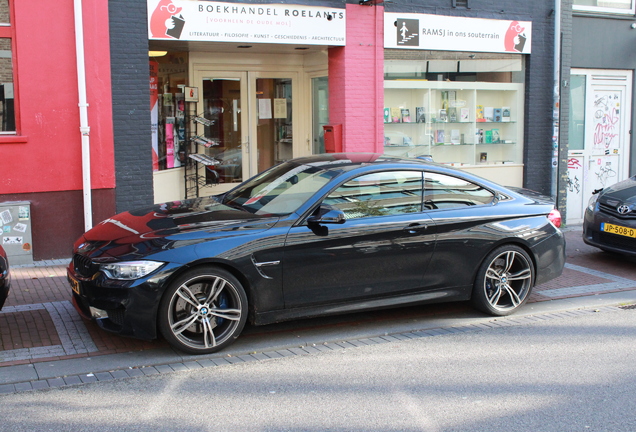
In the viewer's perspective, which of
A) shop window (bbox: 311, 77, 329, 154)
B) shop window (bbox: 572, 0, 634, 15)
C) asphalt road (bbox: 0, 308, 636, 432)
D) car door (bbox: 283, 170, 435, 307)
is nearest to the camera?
asphalt road (bbox: 0, 308, 636, 432)

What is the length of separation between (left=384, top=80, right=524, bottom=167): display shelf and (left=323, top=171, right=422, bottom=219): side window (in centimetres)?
567

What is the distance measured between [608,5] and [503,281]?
8.90m

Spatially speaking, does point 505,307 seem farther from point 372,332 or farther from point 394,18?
point 394,18

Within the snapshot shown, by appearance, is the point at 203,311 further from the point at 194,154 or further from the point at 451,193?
the point at 194,154

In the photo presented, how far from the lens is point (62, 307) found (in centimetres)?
712

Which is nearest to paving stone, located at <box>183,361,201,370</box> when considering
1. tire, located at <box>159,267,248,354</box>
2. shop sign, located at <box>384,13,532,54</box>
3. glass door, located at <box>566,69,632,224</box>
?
tire, located at <box>159,267,248,354</box>

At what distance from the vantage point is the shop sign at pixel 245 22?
9922 millimetres

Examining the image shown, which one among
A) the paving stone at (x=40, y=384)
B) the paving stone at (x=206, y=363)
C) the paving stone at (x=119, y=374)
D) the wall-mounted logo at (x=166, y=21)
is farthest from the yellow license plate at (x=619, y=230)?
the paving stone at (x=40, y=384)

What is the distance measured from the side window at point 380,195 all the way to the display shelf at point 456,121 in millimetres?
5675

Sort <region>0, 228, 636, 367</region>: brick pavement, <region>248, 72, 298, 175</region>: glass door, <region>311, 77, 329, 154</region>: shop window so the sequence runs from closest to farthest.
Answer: <region>0, 228, 636, 367</region>: brick pavement → <region>311, 77, 329, 154</region>: shop window → <region>248, 72, 298, 175</region>: glass door

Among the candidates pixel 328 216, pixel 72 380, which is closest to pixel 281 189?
pixel 328 216

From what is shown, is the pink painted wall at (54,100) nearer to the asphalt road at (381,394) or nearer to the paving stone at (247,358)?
the paving stone at (247,358)

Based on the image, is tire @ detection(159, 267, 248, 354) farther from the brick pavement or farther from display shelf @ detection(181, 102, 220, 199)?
display shelf @ detection(181, 102, 220, 199)

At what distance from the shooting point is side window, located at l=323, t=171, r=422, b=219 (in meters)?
6.31
